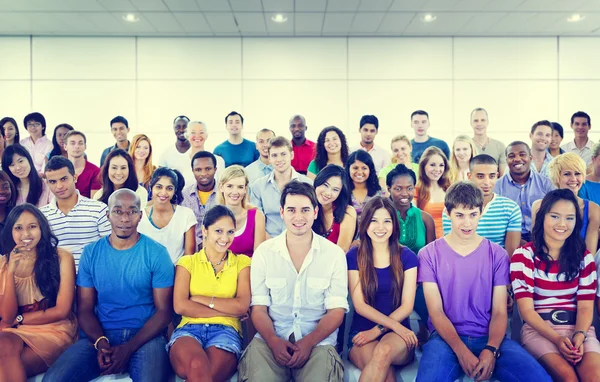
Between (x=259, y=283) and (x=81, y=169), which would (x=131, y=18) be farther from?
(x=259, y=283)

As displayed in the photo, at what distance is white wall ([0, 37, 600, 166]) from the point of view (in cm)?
802

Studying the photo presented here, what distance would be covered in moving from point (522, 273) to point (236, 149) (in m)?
3.90

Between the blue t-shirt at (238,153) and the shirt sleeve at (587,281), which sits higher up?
the blue t-shirt at (238,153)

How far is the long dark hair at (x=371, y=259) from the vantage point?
2.72m

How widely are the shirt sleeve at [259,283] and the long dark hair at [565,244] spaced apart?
1.50 meters

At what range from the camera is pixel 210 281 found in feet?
9.05

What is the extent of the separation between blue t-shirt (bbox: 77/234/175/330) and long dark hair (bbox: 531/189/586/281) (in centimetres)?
206

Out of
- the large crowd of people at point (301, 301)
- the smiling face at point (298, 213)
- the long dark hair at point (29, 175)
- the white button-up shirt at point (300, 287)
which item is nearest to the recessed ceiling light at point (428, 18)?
the large crowd of people at point (301, 301)

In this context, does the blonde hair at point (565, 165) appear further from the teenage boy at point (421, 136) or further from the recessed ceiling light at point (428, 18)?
the recessed ceiling light at point (428, 18)

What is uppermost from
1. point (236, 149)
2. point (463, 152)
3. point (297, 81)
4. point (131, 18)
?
point (131, 18)

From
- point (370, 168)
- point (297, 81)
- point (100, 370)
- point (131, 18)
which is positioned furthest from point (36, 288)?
point (297, 81)

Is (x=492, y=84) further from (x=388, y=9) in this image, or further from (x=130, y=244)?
(x=130, y=244)

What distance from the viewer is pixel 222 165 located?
516cm

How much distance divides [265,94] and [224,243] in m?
5.67
